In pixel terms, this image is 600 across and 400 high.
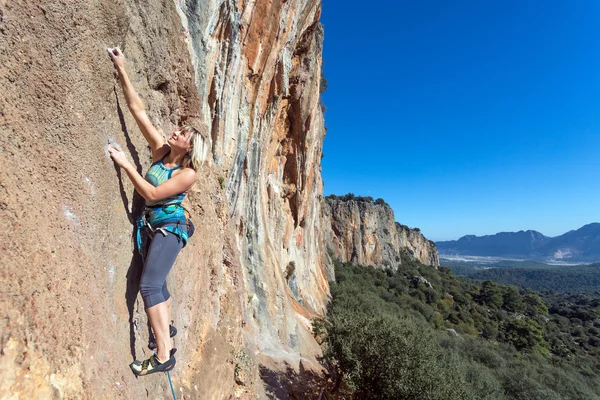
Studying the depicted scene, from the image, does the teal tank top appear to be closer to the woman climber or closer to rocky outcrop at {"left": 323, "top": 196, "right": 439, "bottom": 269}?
the woman climber

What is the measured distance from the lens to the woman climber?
9.61ft

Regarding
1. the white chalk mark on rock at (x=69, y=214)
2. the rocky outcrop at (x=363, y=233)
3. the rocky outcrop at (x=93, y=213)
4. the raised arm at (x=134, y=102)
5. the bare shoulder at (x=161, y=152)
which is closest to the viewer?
the rocky outcrop at (x=93, y=213)

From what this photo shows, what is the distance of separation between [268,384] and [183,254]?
290 inches

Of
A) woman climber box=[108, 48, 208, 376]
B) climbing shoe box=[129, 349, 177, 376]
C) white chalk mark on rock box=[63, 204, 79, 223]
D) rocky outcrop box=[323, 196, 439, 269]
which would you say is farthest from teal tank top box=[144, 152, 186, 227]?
rocky outcrop box=[323, 196, 439, 269]

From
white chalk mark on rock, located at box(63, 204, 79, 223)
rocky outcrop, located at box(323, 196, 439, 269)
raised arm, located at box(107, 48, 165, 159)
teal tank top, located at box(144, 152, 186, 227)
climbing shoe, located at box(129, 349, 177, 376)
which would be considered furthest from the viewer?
rocky outcrop, located at box(323, 196, 439, 269)

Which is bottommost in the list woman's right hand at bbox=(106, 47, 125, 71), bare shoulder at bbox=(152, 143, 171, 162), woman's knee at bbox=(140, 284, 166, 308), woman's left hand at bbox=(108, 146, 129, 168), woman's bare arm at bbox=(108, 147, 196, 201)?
woman's knee at bbox=(140, 284, 166, 308)

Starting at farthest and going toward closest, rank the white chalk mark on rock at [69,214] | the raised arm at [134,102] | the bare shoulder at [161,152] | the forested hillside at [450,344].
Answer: the forested hillside at [450,344]
the bare shoulder at [161,152]
the raised arm at [134,102]
the white chalk mark on rock at [69,214]

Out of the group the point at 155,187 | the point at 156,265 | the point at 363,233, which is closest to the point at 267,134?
the point at 155,187

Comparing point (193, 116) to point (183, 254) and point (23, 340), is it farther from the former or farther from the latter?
point (23, 340)

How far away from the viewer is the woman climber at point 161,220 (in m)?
2.93

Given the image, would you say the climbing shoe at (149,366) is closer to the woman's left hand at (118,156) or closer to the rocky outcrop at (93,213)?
the rocky outcrop at (93,213)

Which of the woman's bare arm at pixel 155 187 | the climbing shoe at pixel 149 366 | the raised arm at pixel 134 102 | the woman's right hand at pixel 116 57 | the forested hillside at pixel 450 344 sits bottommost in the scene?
the forested hillside at pixel 450 344

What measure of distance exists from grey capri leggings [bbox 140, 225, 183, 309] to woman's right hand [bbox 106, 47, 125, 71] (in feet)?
5.87

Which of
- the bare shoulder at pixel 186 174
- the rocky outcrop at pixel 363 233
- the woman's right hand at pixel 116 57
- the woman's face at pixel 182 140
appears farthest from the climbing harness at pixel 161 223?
the rocky outcrop at pixel 363 233
